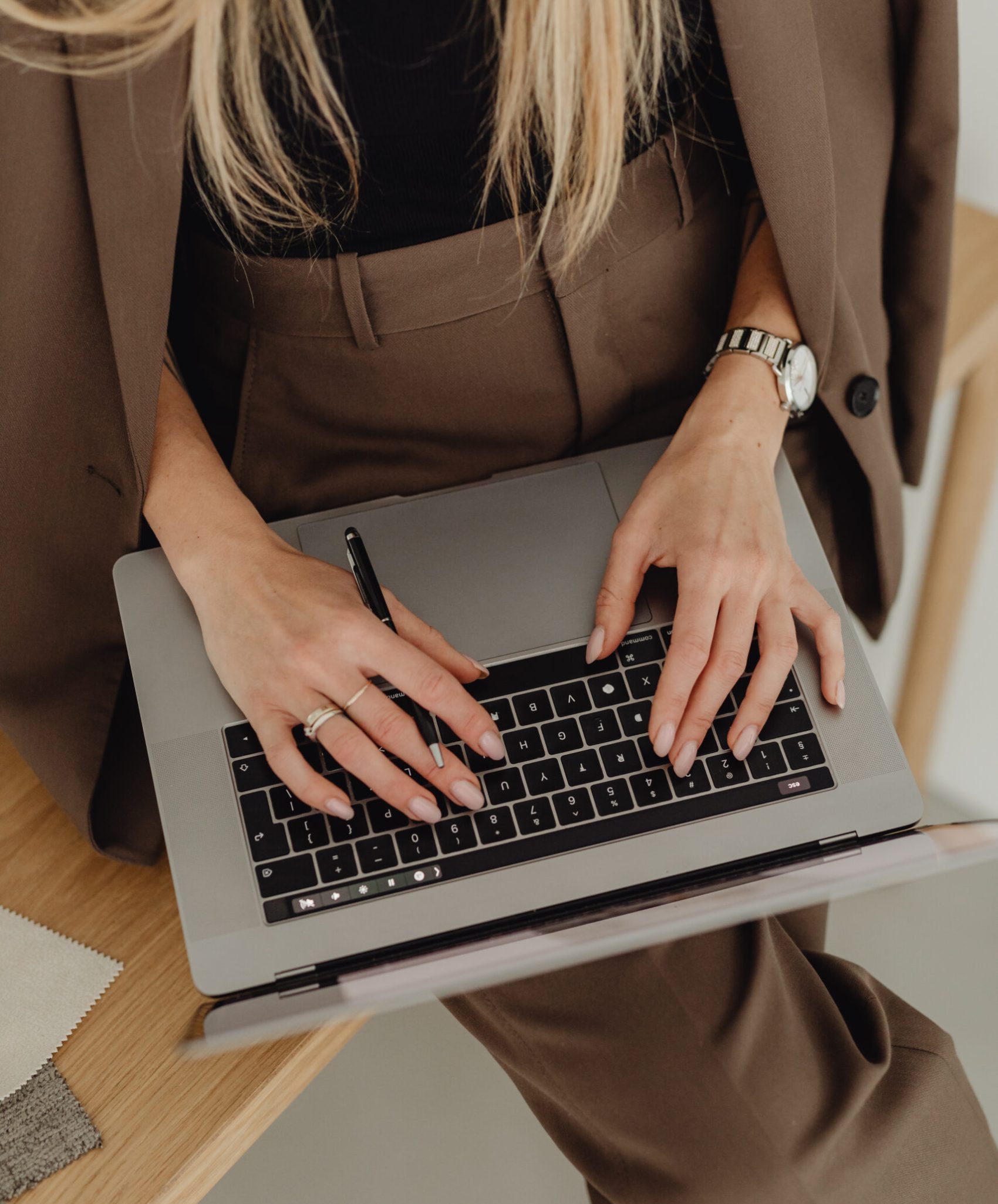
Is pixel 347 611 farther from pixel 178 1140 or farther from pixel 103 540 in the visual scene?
pixel 178 1140

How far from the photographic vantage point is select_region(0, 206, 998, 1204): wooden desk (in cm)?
54

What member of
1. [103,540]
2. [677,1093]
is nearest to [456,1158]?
[677,1093]

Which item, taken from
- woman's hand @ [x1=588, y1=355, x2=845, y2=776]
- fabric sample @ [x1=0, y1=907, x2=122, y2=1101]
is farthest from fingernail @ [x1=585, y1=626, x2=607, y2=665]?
fabric sample @ [x1=0, y1=907, x2=122, y2=1101]

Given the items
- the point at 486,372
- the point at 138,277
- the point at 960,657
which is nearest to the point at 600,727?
the point at 486,372

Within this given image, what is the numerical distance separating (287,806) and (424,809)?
0.08 m

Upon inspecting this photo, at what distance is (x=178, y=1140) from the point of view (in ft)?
1.81

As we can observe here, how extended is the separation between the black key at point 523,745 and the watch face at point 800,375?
0.32 metres

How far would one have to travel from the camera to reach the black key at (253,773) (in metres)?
0.56

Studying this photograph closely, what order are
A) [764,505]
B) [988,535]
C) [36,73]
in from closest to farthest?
[36,73] → [764,505] → [988,535]

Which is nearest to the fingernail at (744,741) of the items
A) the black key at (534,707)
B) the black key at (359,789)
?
the black key at (534,707)

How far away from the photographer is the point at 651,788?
0.55m

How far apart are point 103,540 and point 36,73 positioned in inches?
10.9

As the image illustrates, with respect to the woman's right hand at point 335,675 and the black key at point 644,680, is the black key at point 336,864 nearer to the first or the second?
the woman's right hand at point 335,675

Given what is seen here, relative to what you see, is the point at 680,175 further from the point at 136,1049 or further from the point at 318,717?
the point at 136,1049
